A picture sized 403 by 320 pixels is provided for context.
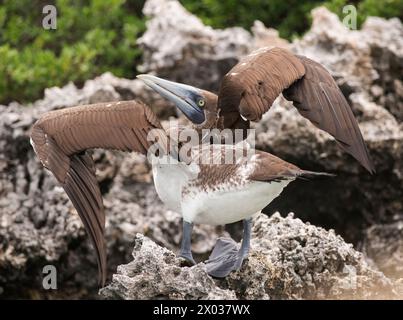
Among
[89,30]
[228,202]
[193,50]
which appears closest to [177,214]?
[193,50]

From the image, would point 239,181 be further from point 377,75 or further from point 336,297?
point 377,75

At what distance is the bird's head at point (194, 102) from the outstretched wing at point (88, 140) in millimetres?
376

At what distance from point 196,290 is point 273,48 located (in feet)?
3.67

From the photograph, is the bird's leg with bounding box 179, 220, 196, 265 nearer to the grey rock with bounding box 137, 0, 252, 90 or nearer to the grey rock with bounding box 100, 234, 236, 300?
the grey rock with bounding box 100, 234, 236, 300

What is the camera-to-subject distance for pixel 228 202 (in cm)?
431

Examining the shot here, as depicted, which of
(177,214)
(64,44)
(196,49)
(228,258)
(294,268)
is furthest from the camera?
(64,44)

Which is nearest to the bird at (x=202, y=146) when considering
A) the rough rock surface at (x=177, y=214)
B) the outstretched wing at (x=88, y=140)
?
the outstretched wing at (x=88, y=140)

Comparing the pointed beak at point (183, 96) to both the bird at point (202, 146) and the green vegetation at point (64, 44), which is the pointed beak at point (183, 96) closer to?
the bird at point (202, 146)

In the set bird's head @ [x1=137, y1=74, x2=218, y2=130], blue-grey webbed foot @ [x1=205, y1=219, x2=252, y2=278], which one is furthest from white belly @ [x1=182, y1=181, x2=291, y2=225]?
bird's head @ [x1=137, y1=74, x2=218, y2=130]

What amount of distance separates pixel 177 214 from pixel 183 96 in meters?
1.46

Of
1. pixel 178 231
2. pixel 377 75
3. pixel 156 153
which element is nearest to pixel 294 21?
pixel 377 75

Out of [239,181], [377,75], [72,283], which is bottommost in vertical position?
[72,283]

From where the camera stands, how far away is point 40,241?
579 centimetres

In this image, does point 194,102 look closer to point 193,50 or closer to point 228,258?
point 228,258
